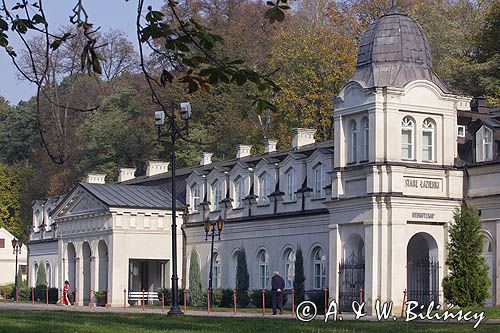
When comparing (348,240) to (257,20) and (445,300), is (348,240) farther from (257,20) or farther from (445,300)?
(257,20)

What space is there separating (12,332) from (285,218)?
30858mm

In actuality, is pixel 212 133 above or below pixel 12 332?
above

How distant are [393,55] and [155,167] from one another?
30247 mm

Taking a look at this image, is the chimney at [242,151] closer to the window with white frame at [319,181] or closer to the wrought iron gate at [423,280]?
the window with white frame at [319,181]

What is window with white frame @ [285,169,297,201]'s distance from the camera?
52341 millimetres

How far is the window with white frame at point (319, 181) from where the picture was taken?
164 ft

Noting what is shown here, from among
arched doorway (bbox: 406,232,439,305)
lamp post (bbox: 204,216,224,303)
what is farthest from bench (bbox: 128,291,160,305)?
arched doorway (bbox: 406,232,439,305)

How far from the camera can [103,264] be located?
204 ft

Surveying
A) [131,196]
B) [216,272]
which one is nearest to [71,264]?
[131,196]

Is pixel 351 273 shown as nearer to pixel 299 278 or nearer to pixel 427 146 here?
pixel 427 146

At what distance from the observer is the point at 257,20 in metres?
85.6

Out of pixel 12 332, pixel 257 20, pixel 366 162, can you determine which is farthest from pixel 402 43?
pixel 257 20

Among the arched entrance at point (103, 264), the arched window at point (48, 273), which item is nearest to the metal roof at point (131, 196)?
the arched entrance at point (103, 264)

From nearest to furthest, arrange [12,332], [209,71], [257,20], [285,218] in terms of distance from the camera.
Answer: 1. [209,71]
2. [12,332]
3. [285,218]
4. [257,20]
